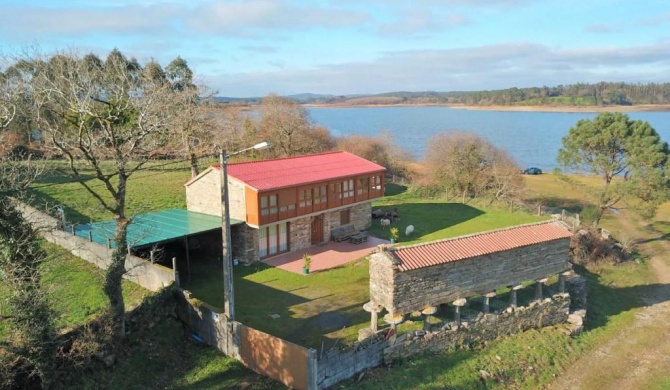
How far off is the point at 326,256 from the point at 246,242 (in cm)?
A: 463

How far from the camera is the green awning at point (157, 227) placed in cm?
2295

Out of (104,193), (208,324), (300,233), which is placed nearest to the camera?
(208,324)

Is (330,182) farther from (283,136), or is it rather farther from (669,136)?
(669,136)

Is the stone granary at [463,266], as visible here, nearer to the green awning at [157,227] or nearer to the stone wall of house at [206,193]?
the green awning at [157,227]

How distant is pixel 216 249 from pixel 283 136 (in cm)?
2536

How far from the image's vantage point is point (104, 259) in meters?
21.8

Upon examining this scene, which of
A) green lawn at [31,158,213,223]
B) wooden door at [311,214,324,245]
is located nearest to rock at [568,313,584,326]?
wooden door at [311,214,324,245]

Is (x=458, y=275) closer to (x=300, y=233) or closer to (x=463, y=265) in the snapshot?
(x=463, y=265)

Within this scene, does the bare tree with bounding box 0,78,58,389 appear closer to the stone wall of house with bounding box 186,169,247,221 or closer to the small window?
the stone wall of house with bounding box 186,169,247,221

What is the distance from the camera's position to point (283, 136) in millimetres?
51219

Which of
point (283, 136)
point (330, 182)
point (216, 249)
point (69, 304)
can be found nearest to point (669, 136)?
point (283, 136)

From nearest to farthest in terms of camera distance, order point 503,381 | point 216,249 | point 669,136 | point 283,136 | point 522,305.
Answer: point 503,381 < point 522,305 < point 216,249 < point 283,136 < point 669,136

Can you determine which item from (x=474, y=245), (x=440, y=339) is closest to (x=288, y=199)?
(x=474, y=245)

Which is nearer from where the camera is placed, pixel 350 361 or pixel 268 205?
pixel 350 361
